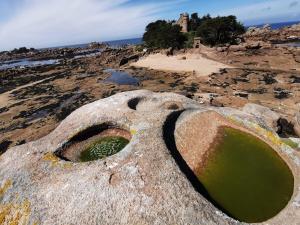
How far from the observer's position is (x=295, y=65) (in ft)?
178

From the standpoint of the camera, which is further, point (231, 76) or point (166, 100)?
point (231, 76)

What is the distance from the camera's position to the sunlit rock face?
13594 mm

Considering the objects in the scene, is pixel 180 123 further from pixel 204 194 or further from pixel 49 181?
pixel 49 181

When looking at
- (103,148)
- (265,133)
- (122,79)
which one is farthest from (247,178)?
(122,79)

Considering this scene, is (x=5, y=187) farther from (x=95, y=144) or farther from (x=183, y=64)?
(x=183, y=64)

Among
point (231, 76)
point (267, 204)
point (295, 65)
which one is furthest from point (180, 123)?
point (295, 65)

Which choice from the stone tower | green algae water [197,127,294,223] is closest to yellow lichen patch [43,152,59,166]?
green algae water [197,127,294,223]

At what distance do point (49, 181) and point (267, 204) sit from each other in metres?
11.8

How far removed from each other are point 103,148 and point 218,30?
255 ft

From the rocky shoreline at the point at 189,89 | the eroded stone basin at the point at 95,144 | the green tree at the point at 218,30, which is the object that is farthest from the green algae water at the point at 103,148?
the green tree at the point at 218,30

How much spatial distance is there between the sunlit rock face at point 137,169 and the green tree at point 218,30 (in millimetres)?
70902

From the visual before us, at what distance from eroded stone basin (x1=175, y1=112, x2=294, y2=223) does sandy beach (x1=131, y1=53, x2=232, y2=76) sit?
1429 inches

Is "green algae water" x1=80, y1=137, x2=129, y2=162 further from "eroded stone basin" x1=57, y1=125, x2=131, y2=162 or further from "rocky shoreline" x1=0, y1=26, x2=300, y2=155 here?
"rocky shoreline" x1=0, y1=26, x2=300, y2=155

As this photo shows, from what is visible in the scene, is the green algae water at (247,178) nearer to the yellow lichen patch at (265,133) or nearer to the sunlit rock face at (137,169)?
the sunlit rock face at (137,169)
